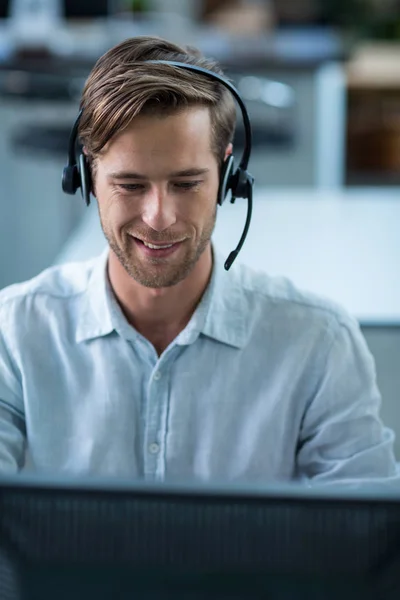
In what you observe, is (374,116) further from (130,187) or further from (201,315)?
(130,187)

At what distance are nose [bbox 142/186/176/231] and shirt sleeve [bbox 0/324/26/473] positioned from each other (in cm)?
28

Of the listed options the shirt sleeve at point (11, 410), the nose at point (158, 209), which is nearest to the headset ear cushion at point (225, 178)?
the nose at point (158, 209)

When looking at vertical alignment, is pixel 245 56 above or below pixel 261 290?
above

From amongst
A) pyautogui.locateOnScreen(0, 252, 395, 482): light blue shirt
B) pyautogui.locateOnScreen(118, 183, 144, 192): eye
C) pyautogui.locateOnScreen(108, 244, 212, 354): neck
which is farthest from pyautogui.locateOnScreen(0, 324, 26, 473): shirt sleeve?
pyautogui.locateOnScreen(118, 183, 144, 192): eye

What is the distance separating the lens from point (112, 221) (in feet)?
3.40

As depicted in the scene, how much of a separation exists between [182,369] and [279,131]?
94.8 inches

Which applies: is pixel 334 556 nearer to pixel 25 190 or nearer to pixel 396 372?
pixel 396 372

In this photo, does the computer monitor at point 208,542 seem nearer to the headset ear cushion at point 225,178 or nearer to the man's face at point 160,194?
the man's face at point 160,194

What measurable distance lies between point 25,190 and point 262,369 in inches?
114

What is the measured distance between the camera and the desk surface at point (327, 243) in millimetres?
1591

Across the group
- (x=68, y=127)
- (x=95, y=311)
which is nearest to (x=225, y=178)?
(x=95, y=311)

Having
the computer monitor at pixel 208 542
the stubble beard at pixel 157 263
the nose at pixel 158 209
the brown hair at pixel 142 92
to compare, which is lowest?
the computer monitor at pixel 208 542

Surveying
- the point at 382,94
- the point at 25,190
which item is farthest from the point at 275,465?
the point at 382,94

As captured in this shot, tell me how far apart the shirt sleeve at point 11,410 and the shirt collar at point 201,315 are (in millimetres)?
93
